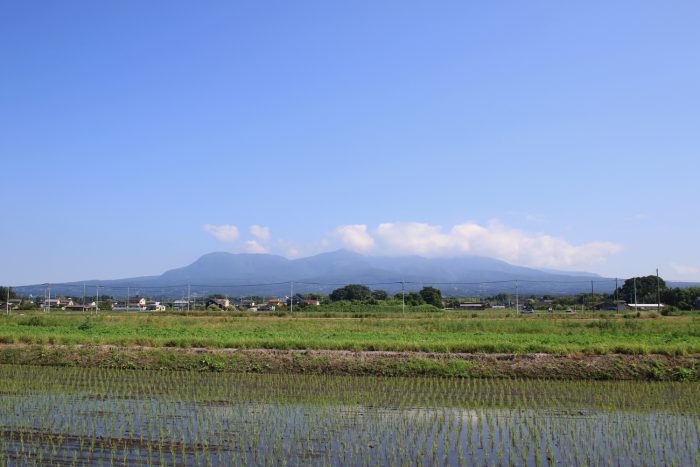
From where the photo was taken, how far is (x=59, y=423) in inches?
338

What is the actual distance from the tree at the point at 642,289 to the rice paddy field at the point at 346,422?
187ft

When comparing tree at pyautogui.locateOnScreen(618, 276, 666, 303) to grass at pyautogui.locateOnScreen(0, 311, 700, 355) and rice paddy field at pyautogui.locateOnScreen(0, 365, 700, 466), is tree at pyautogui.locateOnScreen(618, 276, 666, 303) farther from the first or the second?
rice paddy field at pyautogui.locateOnScreen(0, 365, 700, 466)

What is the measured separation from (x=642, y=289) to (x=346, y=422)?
216ft

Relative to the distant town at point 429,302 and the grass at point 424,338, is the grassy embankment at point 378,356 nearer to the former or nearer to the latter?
the grass at point 424,338

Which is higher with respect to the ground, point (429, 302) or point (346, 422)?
point (346, 422)

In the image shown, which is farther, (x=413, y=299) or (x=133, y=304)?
(x=133, y=304)

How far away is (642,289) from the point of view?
65375 mm

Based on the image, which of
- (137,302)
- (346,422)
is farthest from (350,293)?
(346,422)

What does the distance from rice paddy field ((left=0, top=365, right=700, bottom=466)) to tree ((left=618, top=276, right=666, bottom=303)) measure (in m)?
56.9

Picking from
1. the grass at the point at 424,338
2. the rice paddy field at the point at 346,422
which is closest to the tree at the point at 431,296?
the grass at the point at 424,338

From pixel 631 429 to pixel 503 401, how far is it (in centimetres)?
252

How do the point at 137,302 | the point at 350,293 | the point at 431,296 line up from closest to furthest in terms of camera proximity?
1. the point at 431,296
2. the point at 350,293
3. the point at 137,302

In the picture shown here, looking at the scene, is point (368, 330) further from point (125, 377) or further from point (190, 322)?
point (125, 377)

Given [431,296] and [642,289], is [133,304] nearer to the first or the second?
[431,296]
